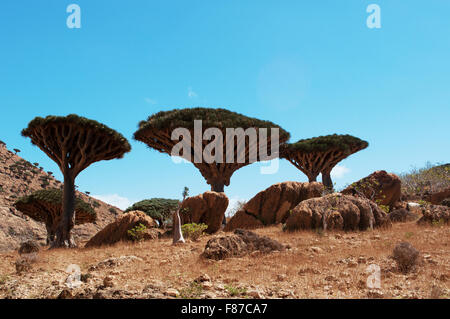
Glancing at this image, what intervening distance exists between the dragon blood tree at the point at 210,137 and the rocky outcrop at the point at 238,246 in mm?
14062

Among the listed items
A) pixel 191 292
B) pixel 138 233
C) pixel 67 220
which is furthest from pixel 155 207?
pixel 191 292

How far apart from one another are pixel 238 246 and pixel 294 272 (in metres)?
2.79

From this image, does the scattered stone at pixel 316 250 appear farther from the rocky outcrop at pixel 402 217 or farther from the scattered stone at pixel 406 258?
the rocky outcrop at pixel 402 217

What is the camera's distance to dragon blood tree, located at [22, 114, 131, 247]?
17.4m

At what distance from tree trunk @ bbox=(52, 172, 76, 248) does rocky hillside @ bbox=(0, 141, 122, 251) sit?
16.5m

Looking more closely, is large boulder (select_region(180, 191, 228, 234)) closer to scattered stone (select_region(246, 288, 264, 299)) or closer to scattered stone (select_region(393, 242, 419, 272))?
scattered stone (select_region(393, 242, 419, 272))

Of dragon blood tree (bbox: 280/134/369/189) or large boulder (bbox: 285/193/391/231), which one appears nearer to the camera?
large boulder (bbox: 285/193/391/231)

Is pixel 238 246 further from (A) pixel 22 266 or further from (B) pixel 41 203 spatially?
(B) pixel 41 203

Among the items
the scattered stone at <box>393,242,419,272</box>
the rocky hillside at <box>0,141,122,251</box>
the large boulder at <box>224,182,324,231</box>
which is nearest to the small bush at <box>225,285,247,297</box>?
the scattered stone at <box>393,242,419,272</box>

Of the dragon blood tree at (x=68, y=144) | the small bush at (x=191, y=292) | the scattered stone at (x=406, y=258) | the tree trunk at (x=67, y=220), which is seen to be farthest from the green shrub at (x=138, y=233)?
the scattered stone at (x=406, y=258)

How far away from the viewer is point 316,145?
31.7m

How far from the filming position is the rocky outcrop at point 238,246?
898cm
